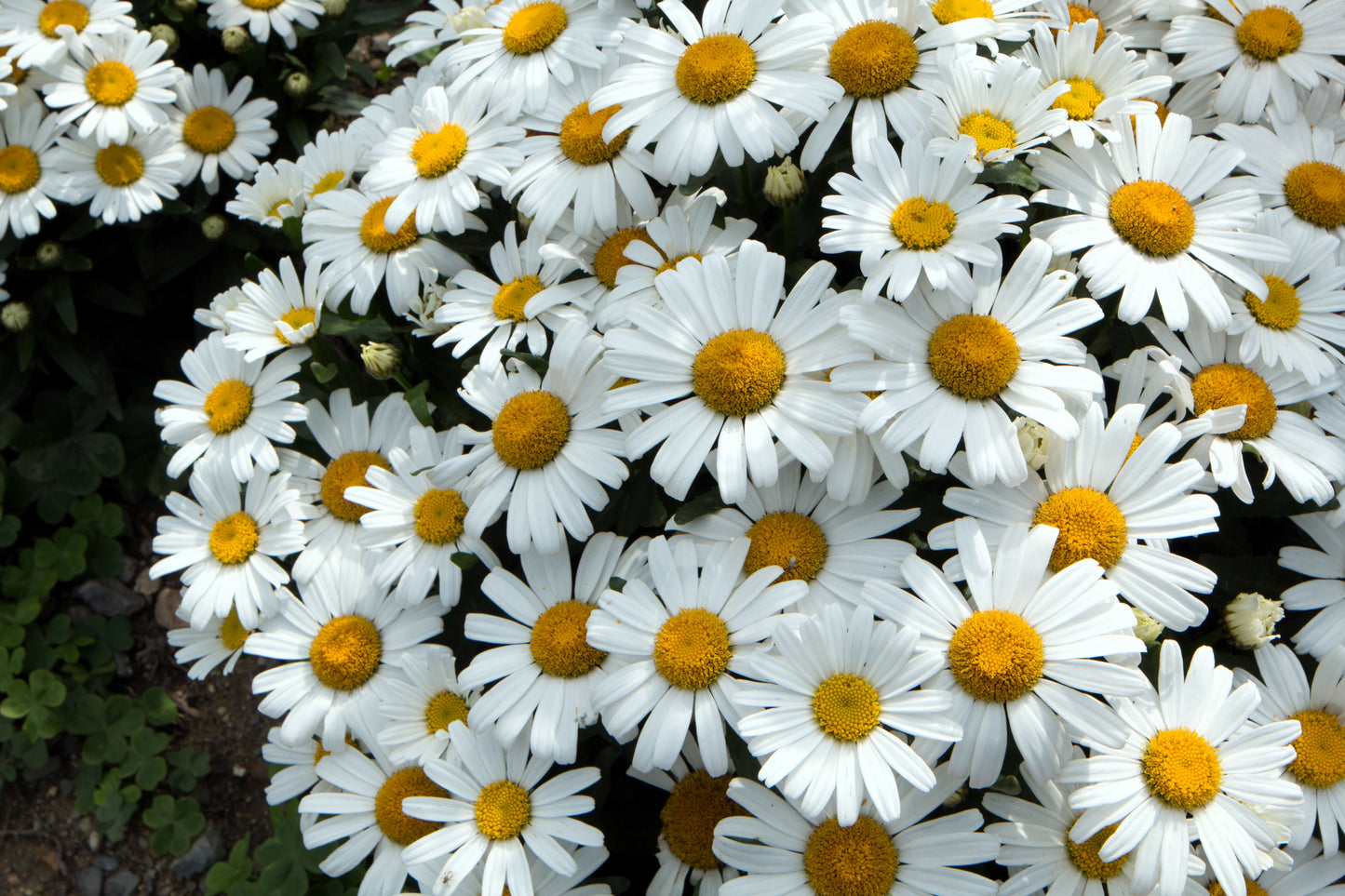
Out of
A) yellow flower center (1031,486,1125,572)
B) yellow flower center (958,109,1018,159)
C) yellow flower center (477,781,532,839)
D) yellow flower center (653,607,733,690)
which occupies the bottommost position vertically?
yellow flower center (477,781,532,839)

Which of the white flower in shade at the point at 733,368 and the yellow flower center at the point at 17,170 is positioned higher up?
the white flower in shade at the point at 733,368

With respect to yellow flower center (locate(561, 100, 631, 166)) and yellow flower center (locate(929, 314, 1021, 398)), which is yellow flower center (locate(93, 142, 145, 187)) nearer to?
yellow flower center (locate(561, 100, 631, 166))

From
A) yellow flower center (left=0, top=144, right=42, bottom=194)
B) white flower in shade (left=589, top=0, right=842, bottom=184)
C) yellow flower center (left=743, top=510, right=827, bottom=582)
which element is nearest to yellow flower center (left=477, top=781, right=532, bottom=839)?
yellow flower center (left=743, top=510, right=827, bottom=582)

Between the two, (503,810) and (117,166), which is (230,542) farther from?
(117,166)

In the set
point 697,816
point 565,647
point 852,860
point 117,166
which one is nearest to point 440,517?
point 565,647


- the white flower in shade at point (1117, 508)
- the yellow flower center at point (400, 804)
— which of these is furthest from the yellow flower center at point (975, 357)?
the yellow flower center at point (400, 804)

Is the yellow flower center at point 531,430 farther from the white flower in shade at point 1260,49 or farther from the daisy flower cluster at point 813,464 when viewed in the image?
the white flower in shade at point 1260,49
